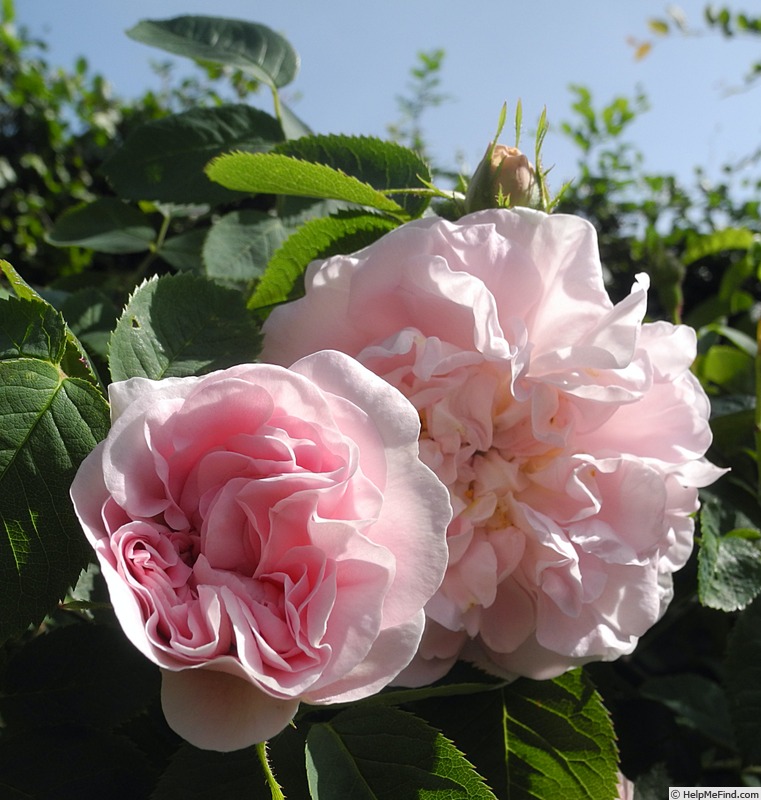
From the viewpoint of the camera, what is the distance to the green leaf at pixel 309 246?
576 millimetres

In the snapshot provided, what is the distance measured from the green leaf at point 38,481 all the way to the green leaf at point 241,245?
0.33 metres

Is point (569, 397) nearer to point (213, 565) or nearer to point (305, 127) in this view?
point (213, 565)

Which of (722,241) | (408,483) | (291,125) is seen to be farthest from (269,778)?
(722,241)

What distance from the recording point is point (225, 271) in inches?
28.5

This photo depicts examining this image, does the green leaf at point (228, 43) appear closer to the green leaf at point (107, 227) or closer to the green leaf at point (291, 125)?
the green leaf at point (291, 125)

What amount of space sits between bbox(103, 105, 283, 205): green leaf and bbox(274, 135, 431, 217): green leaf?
0.31 feet

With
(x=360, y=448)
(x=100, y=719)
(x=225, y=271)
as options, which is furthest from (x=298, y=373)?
(x=225, y=271)

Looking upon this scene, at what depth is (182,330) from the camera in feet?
1.62

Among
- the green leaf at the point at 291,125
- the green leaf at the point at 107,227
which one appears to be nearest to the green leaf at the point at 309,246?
the green leaf at the point at 291,125

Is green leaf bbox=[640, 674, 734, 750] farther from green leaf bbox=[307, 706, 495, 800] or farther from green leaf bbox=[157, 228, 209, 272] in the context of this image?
green leaf bbox=[157, 228, 209, 272]

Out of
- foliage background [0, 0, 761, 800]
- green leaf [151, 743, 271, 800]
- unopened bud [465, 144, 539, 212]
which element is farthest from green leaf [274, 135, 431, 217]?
green leaf [151, 743, 271, 800]

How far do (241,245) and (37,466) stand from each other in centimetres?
43

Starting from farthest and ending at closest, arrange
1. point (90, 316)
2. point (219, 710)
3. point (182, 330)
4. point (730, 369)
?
point (730, 369) → point (90, 316) → point (182, 330) → point (219, 710)

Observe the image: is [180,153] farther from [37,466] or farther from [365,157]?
[37,466]
